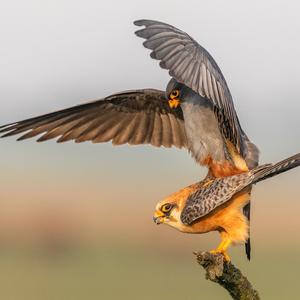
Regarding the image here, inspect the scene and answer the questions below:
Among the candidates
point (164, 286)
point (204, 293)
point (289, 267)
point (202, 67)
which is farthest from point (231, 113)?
point (289, 267)

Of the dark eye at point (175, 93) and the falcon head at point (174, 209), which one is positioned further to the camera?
the dark eye at point (175, 93)

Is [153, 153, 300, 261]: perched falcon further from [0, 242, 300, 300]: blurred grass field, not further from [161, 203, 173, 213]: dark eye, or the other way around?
[0, 242, 300, 300]: blurred grass field

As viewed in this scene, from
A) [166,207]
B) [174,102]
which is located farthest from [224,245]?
[174,102]

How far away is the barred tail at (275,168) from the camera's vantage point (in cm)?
909

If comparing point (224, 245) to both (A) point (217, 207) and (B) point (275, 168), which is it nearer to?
(A) point (217, 207)

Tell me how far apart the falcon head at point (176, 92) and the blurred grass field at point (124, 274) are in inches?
332

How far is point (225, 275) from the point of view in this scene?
372 inches

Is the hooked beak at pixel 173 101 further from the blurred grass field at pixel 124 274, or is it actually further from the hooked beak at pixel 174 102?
the blurred grass field at pixel 124 274

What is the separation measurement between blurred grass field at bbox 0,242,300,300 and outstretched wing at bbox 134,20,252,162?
910cm

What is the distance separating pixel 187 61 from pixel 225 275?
5.82ft

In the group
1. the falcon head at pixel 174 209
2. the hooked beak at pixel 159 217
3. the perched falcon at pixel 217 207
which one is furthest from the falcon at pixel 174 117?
the hooked beak at pixel 159 217

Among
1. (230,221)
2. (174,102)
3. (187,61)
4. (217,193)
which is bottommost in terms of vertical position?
(230,221)

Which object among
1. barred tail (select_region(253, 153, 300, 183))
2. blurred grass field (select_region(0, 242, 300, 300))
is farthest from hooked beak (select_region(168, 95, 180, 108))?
blurred grass field (select_region(0, 242, 300, 300))

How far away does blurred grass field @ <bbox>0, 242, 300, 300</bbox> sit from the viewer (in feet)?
64.3
